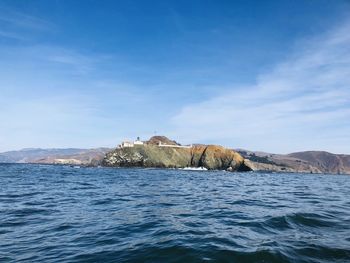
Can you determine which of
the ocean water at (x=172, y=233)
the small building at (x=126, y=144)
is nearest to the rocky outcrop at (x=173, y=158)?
the small building at (x=126, y=144)

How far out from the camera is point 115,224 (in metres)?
15.7

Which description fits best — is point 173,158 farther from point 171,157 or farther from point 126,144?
point 126,144

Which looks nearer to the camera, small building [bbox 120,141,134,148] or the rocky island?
Answer: the rocky island

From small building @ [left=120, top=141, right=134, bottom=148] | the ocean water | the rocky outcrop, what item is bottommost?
the ocean water

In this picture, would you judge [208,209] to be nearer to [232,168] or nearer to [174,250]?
[174,250]

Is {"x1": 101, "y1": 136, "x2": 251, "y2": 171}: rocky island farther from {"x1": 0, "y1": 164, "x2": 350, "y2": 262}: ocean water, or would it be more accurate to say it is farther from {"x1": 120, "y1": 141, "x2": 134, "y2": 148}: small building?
{"x1": 0, "y1": 164, "x2": 350, "y2": 262}: ocean water

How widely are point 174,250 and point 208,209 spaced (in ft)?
31.8

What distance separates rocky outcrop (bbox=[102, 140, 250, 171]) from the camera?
7023 inches

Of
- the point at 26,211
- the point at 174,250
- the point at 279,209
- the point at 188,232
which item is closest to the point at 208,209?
the point at 279,209

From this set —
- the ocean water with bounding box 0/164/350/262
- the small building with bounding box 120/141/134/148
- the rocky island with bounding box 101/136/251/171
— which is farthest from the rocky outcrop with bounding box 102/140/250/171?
the ocean water with bounding box 0/164/350/262

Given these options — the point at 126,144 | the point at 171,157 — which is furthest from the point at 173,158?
the point at 126,144

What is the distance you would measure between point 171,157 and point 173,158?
128 centimetres

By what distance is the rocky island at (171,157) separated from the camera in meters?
178

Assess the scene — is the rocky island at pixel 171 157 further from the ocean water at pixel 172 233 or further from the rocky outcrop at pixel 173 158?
the ocean water at pixel 172 233
